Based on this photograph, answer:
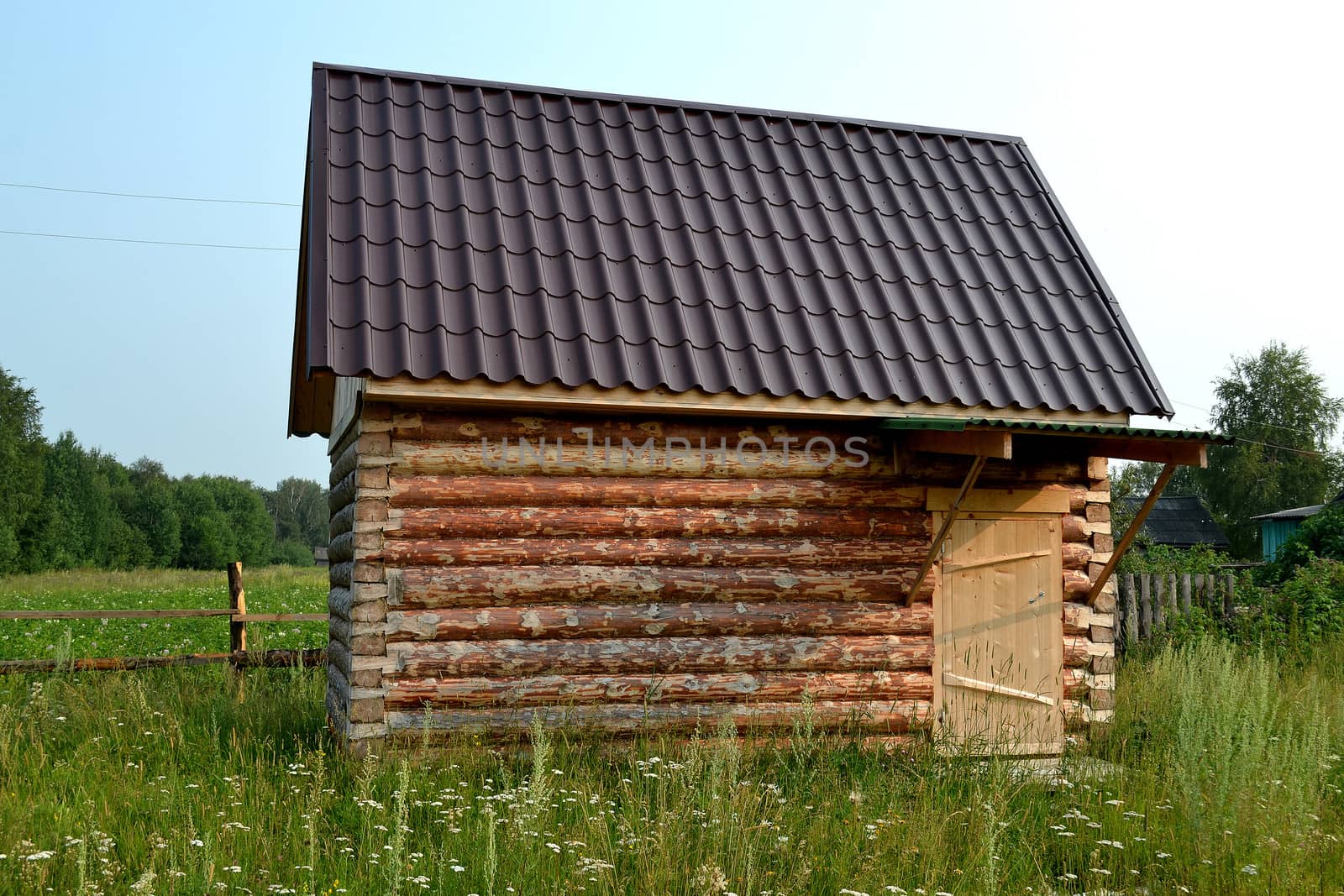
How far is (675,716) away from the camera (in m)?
7.65

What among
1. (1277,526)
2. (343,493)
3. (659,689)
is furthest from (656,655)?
(1277,526)

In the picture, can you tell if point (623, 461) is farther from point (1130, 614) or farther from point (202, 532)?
point (202, 532)

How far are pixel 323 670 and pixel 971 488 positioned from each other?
22.7 ft

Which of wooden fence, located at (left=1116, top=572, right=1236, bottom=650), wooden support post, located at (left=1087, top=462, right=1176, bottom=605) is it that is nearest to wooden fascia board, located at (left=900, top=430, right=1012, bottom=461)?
wooden support post, located at (left=1087, top=462, right=1176, bottom=605)

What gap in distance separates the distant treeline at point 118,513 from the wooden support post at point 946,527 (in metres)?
50.9

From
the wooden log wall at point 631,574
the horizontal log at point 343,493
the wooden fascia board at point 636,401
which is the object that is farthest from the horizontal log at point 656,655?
the wooden fascia board at point 636,401

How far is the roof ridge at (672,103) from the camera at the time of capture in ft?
32.0

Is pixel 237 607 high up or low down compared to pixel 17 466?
down

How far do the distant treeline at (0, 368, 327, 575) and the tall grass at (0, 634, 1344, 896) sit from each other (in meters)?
49.4

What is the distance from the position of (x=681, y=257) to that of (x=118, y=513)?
63.2 metres

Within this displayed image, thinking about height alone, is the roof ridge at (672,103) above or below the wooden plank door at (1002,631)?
above

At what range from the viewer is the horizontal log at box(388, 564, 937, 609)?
7.35 meters

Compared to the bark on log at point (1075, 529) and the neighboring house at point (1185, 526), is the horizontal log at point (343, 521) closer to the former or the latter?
the bark on log at point (1075, 529)

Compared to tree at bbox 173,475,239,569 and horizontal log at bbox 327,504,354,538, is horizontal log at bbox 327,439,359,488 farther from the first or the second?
tree at bbox 173,475,239,569
